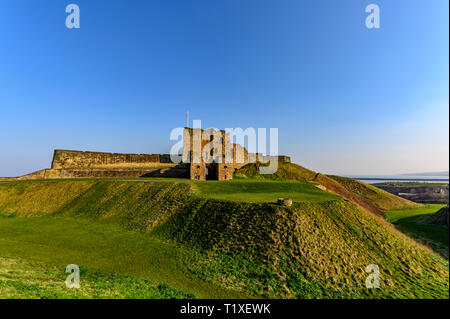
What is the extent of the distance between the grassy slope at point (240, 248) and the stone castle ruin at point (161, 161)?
17.0 meters

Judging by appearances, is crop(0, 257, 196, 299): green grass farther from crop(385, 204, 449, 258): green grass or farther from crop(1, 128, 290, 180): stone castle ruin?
crop(1, 128, 290, 180): stone castle ruin

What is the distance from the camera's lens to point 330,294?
10766 millimetres

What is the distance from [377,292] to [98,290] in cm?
1523

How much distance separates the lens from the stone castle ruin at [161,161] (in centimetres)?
4038

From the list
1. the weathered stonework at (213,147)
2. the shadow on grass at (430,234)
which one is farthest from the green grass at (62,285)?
the weathered stonework at (213,147)

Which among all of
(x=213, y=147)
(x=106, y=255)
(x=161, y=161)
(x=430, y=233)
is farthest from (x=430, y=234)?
(x=161, y=161)

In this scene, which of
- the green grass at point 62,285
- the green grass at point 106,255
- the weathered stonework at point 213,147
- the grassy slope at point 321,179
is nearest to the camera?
the green grass at point 62,285

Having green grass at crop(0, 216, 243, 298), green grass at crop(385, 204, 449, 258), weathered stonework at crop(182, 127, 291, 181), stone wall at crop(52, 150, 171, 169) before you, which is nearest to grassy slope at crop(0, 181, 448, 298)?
green grass at crop(0, 216, 243, 298)

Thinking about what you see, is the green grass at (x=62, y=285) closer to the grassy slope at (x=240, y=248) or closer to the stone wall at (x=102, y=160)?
the grassy slope at (x=240, y=248)

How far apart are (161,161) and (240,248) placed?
39163 millimetres

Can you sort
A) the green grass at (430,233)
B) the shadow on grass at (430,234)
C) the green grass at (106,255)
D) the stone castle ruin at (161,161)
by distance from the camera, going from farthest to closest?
the stone castle ruin at (161,161) < the green grass at (430,233) < the shadow on grass at (430,234) < the green grass at (106,255)

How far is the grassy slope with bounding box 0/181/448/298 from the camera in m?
11.6

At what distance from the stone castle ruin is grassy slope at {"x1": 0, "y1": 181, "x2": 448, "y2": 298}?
668 inches
